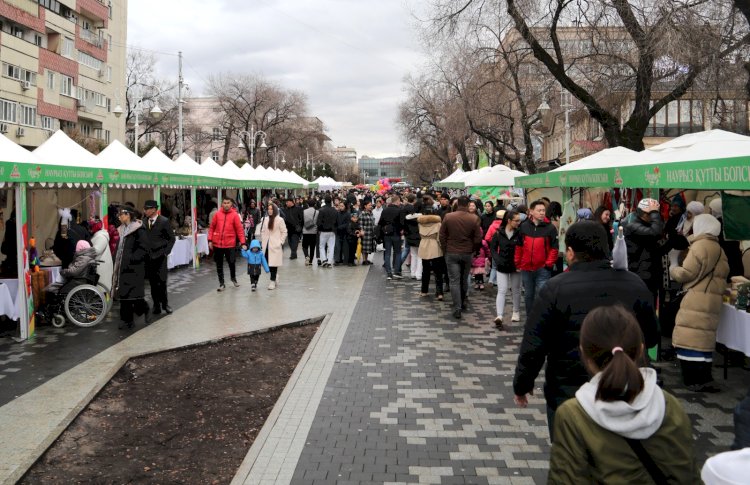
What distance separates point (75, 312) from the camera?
10.2 meters

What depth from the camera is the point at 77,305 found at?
10164 mm

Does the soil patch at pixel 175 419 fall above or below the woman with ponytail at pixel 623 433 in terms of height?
below

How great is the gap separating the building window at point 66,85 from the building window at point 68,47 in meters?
1.69

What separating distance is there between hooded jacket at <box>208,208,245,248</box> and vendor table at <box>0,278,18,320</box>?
429cm

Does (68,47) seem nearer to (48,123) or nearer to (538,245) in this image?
(48,123)

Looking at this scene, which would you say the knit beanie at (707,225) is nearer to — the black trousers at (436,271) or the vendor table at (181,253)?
the black trousers at (436,271)

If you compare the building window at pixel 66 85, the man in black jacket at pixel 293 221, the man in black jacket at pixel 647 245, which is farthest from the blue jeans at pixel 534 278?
the building window at pixel 66 85

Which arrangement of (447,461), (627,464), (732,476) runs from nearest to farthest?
(732,476) < (627,464) < (447,461)

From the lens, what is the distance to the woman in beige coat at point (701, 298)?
21.1 feet

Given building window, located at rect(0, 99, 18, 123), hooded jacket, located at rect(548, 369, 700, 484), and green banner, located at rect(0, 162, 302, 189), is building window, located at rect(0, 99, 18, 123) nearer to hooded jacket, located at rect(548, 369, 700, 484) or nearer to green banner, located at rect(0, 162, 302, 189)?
green banner, located at rect(0, 162, 302, 189)

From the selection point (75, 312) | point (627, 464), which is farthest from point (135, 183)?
point (627, 464)

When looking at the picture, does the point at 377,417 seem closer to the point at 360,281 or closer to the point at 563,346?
the point at 563,346

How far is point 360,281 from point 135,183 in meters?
5.30

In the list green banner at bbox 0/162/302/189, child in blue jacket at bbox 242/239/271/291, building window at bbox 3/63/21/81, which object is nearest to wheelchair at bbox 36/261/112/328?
green banner at bbox 0/162/302/189
